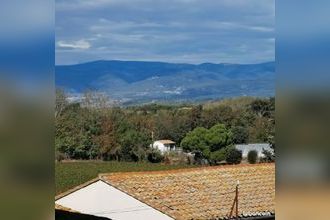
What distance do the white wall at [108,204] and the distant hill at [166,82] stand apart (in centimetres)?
589

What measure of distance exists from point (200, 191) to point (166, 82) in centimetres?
936

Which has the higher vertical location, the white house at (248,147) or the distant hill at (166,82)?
the distant hill at (166,82)

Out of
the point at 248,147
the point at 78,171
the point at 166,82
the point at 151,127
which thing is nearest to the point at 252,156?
the point at 248,147

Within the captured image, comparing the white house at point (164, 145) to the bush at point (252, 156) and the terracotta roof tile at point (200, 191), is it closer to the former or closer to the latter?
the bush at point (252, 156)

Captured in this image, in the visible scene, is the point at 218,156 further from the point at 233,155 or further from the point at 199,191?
the point at 199,191

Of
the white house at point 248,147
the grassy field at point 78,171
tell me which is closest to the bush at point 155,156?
the grassy field at point 78,171

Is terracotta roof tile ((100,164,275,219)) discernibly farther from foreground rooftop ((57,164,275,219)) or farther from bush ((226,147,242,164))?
bush ((226,147,242,164))

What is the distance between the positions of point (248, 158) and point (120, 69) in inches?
216

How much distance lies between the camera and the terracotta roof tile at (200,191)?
5.50m

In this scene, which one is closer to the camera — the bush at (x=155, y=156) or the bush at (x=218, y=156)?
the bush at (x=218, y=156)

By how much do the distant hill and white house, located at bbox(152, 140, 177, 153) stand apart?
41.7 inches

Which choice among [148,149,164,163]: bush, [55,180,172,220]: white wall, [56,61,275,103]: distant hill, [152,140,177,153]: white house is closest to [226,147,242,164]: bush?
[56,61,275,103]: distant hill

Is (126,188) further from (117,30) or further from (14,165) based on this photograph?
(117,30)

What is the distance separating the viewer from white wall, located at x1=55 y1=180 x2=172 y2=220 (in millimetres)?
5422
